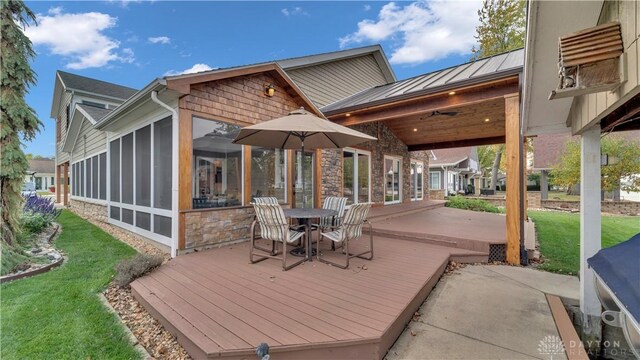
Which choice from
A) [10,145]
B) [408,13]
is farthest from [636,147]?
[10,145]

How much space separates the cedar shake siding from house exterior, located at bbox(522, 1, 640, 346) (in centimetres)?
694

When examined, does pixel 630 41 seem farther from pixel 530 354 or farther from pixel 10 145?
pixel 10 145

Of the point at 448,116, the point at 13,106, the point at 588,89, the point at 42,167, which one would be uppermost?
the point at 448,116

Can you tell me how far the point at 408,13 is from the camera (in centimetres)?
990

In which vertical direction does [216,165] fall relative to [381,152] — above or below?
below

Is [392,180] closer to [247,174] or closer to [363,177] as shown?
[363,177]

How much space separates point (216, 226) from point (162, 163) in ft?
5.21

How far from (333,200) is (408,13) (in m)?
8.27

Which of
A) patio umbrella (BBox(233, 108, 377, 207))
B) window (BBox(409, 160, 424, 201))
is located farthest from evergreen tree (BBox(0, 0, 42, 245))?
window (BBox(409, 160, 424, 201))

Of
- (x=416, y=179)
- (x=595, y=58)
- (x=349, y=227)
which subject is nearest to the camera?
(x=595, y=58)

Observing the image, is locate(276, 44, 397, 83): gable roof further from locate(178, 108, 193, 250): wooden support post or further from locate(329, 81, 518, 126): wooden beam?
locate(178, 108, 193, 250): wooden support post

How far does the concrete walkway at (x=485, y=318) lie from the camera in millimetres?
2412

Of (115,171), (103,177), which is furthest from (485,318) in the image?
(103,177)

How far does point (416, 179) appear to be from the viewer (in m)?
13.8
